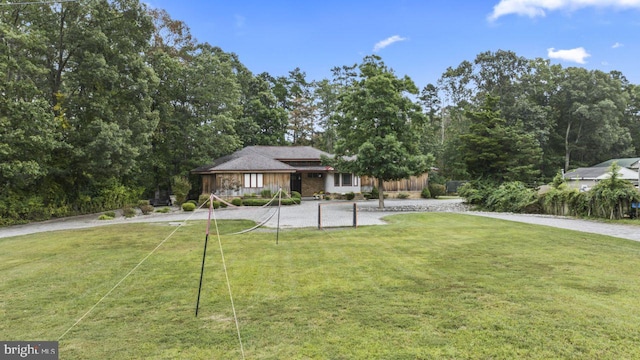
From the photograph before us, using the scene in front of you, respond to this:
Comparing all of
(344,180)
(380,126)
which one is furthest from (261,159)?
(380,126)

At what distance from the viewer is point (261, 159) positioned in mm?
27266

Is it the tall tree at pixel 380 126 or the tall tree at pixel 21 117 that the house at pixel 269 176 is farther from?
the tall tree at pixel 21 117

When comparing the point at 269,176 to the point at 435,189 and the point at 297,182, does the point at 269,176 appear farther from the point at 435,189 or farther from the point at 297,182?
the point at 435,189

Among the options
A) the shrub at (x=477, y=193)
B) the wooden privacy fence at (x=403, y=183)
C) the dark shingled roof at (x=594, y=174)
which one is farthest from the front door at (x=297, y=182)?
the dark shingled roof at (x=594, y=174)

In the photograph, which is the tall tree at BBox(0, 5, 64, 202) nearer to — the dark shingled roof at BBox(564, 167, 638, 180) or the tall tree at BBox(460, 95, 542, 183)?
the tall tree at BBox(460, 95, 542, 183)

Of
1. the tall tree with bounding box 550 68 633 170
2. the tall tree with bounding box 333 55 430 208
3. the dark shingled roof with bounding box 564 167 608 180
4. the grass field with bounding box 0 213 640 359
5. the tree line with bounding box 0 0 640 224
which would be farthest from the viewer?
the tall tree with bounding box 550 68 633 170

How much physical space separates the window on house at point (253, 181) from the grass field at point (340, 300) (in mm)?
16338

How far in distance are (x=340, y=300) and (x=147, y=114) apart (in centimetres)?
2035

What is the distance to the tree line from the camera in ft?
49.8

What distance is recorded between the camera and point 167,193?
27094 mm

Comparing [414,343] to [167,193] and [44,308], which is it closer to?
[44,308]

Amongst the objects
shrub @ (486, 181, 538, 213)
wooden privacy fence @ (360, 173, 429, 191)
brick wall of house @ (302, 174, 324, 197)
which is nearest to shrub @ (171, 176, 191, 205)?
brick wall of house @ (302, 174, 324, 197)

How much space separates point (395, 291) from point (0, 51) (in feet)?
60.5

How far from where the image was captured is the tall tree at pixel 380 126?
19.0 metres
